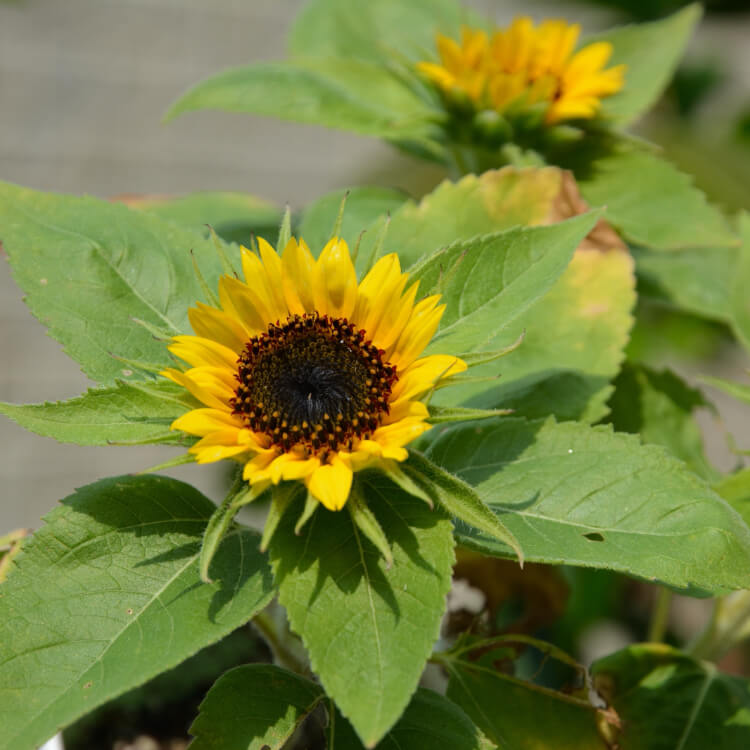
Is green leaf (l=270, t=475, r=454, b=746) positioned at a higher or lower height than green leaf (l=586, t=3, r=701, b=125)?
lower

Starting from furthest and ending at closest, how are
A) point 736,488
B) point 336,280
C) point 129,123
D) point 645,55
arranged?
point 129,123 < point 645,55 < point 736,488 < point 336,280

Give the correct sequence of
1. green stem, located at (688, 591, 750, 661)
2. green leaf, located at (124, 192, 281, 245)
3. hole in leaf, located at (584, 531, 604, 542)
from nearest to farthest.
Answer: hole in leaf, located at (584, 531, 604, 542), green stem, located at (688, 591, 750, 661), green leaf, located at (124, 192, 281, 245)

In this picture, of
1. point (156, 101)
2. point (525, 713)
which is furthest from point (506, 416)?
point (156, 101)

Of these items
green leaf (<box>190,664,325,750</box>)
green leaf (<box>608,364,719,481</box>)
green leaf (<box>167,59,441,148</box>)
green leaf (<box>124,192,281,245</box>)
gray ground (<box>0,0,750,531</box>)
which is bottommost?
gray ground (<box>0,0,750,531</box>)

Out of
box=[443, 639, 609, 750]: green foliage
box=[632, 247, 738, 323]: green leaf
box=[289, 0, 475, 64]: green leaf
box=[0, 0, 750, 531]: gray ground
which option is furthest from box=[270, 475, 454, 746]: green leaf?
box=[0, 0, 750, 531]: gray ground

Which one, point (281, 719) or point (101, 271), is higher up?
point (101, 271)

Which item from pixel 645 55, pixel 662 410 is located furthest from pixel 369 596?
pixel 645 55

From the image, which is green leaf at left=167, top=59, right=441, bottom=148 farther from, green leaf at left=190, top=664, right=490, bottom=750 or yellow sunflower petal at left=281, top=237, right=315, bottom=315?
green leaf at left=190, top=664, right=490, bottom=750

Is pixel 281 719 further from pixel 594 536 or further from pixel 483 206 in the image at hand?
pixel 483 206
